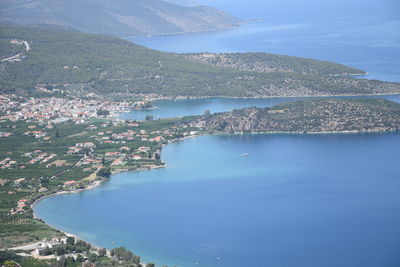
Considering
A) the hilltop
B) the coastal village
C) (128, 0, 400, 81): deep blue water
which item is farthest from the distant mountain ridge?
the hilltop

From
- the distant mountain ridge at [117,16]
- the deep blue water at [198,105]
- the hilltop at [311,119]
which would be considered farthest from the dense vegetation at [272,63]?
the distant mountain ridge at [117,16]

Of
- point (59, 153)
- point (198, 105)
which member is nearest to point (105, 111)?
point (198, 105)

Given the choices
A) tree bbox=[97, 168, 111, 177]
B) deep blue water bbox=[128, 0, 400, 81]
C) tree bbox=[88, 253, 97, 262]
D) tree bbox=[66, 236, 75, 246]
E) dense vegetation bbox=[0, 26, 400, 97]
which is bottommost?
tree bbox=[88, 253, 97, 262]

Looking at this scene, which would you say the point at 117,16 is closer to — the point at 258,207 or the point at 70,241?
the point at 258,207

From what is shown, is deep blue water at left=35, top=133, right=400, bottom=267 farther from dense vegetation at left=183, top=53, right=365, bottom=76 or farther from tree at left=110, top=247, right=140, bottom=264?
dense vegetation at left=183, top=53, right=365, bottom=76

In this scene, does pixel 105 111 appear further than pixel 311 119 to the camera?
Yes

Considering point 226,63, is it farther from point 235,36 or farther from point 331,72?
point 235,36
